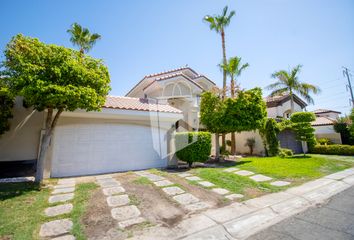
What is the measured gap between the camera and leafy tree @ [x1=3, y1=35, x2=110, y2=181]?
5.68 m

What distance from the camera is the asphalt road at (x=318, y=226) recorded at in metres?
→ 3.74

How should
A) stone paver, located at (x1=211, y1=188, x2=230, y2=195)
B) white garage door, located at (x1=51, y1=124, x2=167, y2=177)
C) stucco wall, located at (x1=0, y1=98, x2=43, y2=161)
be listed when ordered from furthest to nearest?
1. stucco wall, located at (x1=0, y1=98, x2=43, y2=161)
2. white garage door, located at (x1=51, y1=124, x2=167, y2=177)
3. stone paver, located at (x1=211, y1=188, x2=230, y2=195)

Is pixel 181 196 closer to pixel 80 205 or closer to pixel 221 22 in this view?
pixel 80 205

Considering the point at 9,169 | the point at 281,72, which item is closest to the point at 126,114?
the point at 9,169

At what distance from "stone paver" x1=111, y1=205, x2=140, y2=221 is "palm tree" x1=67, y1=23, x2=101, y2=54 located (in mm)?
18274

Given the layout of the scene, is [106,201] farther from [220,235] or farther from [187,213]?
[220,235]

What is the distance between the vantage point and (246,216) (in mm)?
4641

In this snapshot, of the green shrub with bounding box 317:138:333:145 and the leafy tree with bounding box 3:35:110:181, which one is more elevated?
the leafy tree with bounding box 3:35:110:181

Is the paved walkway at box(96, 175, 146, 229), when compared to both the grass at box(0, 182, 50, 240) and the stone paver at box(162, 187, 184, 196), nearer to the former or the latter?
the stone paver at box(162, 187, 184, 196)

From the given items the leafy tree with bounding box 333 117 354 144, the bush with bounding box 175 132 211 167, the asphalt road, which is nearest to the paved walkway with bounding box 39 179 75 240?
the asphalt road

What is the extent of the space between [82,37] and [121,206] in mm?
18952

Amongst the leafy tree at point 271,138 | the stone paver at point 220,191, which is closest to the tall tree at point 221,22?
the leafy tree at point 271,138

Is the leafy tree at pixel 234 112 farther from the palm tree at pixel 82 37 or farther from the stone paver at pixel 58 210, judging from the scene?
the palm tree at pixel 82 37

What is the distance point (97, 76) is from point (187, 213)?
19.6 ft
